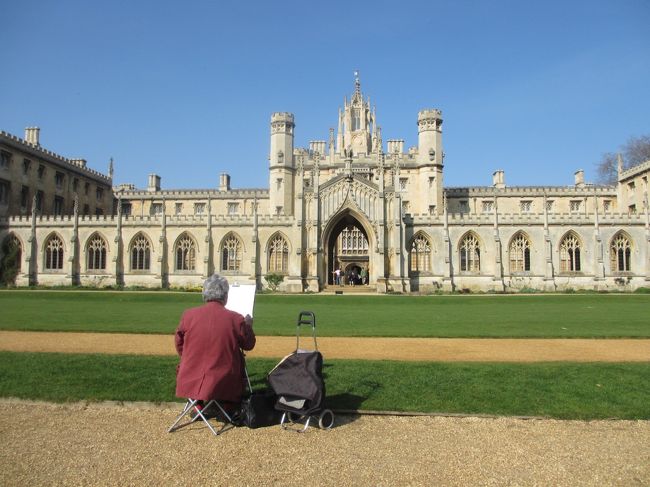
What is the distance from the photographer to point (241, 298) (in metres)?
7.77

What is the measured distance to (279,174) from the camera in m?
48.4

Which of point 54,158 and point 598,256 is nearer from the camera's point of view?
point 598,256

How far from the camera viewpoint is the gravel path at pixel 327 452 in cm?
483

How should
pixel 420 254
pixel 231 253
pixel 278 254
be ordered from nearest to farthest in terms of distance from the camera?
pixel 420 254, pixel 278 254, pixel 231 253

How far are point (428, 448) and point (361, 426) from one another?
104cm

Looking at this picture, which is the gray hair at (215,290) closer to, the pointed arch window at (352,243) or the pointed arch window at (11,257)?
the pointed arch window at (11,257)

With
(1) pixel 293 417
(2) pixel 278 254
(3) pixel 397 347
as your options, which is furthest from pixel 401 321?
(2) pixel 278 254

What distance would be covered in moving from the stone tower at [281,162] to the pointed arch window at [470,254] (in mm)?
16705

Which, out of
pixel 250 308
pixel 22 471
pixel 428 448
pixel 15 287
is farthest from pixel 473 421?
pixel 15 287

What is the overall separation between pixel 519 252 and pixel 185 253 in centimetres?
2643

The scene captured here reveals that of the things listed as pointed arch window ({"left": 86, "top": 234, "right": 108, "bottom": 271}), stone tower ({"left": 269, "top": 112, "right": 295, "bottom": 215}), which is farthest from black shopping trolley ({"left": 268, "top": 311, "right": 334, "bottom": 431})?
stone tower ({"left": 269, "top": 112, "right": 295, "bottom": 215})

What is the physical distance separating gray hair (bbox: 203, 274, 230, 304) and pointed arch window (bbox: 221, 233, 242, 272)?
34.7 m

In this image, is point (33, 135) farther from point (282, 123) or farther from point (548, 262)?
point (548, 262)

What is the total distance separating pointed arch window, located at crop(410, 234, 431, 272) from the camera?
39.5m
